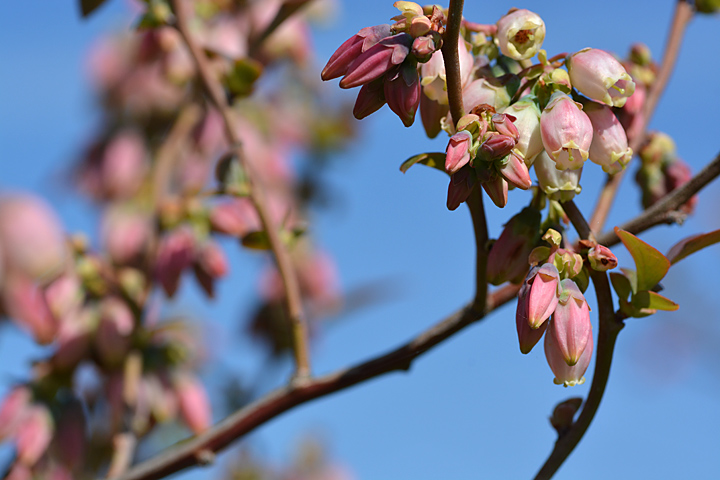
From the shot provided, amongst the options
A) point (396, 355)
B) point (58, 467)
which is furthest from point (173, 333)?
point (396, 355)

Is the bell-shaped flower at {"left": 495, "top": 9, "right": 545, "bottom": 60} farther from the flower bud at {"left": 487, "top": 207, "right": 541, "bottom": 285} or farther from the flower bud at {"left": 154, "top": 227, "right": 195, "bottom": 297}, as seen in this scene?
the flower bud at {"left": 154, "top": 227, "right": 195, "bottom": 297}

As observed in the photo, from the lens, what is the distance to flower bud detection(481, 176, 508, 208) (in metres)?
0.56

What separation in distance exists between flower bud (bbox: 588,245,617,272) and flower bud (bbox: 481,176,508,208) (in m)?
0.08

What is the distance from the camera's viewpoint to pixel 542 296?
21.5 inches

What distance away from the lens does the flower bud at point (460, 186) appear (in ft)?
1.82

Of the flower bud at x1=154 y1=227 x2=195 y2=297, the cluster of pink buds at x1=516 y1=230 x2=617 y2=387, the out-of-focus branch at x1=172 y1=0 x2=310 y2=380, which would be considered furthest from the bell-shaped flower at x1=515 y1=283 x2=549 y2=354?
the flower bud at x1=154 y1=227 x2=195 y2=297

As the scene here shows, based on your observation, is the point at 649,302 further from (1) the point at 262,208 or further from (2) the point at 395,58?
(1) the point at 262,208

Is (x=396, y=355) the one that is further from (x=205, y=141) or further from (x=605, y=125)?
(x=205, y=141)

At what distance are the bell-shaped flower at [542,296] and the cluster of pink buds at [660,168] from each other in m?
0.41

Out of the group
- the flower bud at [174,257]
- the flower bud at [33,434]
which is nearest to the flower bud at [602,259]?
the flower bud at [174,257]

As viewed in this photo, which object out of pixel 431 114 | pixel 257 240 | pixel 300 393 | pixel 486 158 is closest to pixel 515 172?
pixel 486 158

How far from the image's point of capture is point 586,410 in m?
0.63

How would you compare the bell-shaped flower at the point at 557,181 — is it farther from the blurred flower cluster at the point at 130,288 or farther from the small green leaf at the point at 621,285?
the blurred flower cluster at the point at 130,288

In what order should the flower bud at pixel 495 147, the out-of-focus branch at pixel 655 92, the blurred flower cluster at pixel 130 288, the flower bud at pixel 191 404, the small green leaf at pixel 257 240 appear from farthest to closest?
1. the flower bud at pixel 191 404
2. the blurred flower cluster at pixel 130 288
3. the small green leaf at pixel 257 240
4. the out-of-focus branch at pixel 655 92
5. the flower bud at pixel 495 147
